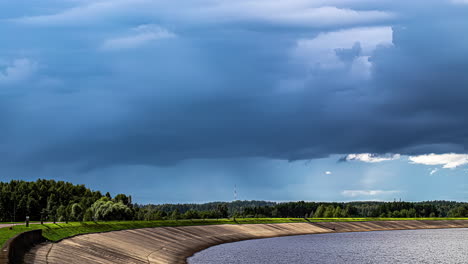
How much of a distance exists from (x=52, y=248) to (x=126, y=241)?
3161cm

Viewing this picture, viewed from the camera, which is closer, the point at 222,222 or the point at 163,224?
the point at 163,224

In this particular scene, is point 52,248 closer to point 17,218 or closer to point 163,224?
point 163,224

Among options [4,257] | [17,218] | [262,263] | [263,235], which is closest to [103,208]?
[17,218]

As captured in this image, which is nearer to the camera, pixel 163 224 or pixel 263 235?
pixel 163 224

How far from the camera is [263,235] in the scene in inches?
7141

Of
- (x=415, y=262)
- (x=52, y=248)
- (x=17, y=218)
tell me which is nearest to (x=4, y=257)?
(x=52, y=248)

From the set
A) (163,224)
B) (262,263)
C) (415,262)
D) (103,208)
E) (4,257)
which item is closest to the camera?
(4,257)

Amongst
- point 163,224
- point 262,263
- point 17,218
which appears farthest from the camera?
point 17,218

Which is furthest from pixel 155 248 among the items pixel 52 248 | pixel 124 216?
pixel 124 216

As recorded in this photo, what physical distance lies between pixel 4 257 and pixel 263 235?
456 ft

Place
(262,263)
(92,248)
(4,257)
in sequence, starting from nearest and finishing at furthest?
(4,257), (92,248), (262,263)

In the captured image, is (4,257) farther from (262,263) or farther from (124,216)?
(124,216)

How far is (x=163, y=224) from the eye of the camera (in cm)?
14600

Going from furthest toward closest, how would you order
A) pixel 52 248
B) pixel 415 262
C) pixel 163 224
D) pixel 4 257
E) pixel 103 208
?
pixel 103 208 → pixel 163 224 → pixel 415 262 → pixel 52 248 → pixel 4 257
